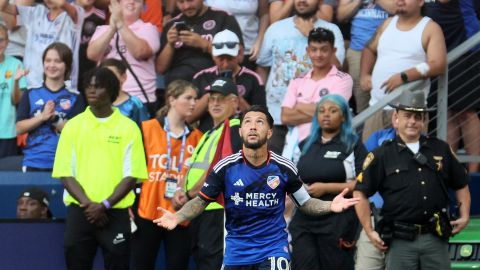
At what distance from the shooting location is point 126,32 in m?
12.8

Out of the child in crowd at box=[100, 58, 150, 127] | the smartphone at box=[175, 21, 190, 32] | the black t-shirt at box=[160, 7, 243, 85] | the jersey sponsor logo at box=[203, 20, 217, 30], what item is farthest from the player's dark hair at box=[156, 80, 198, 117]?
the jersey sponsor logo at box=[203, 20, 217, 30]

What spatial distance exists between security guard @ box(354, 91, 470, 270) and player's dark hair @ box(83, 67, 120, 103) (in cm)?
251

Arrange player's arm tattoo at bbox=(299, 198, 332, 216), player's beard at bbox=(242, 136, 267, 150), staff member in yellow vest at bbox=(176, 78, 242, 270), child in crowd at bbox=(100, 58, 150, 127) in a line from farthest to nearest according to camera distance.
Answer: child in crowd at bbox=(100, 58, 150, 127) → staff member in yellow vest at bbox=(176, 78, 242, 270) → player's arm tattoo at bbox=(299, 198, 332, 216) → player's beard at bbox=(242, 136, 267, 150)

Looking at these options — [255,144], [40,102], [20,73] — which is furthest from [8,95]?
[255,144]

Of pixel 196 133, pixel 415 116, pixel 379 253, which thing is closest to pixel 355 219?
pixel 379 253

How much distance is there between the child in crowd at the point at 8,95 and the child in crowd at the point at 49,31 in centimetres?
17

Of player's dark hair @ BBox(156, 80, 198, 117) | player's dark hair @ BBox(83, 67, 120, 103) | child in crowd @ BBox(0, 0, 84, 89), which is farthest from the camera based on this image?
child in crowd @ BBox(0, 0, 84, 89)

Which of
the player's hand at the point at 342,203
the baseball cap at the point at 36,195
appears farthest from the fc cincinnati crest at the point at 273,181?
the baseball cap at the point at 36,195

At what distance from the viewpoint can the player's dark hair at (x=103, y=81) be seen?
422 inches

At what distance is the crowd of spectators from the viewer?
428 inches

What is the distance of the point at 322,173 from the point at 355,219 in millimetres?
542

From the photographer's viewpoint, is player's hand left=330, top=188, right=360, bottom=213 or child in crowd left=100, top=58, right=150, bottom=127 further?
child in crowd left=100, top=58, right=150, bottom=127

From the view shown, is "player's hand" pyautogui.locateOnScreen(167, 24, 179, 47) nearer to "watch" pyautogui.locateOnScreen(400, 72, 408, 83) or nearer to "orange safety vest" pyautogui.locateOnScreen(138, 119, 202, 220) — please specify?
"orange safety vest" pyautogui.locateOnScreen(138, 119, 202, 220)

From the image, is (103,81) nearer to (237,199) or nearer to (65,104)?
(65,104)
